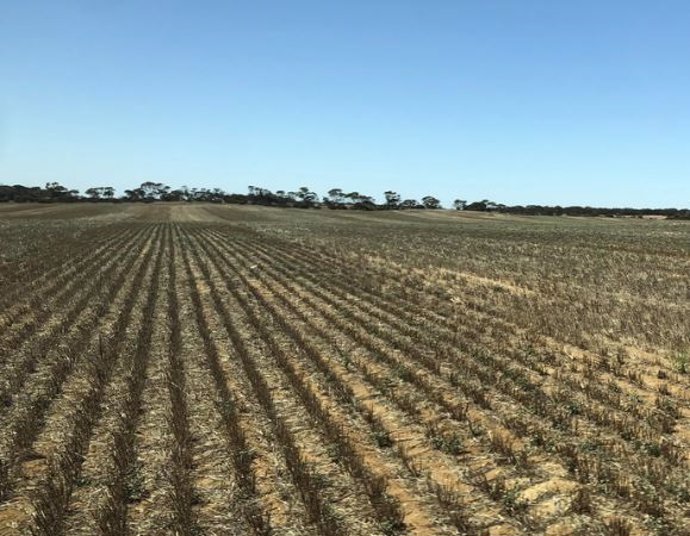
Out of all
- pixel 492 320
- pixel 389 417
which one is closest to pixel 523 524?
pixel 389 417

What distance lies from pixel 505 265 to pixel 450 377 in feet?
61.8

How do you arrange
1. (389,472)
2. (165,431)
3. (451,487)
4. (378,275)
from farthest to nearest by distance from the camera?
(378,275) → (165,431) → (389,472) → (451,487)

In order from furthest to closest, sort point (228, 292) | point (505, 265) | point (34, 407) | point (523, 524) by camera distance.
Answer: point (505, 265) → point (228, 292) → point (34, 407) → point (523, 524)

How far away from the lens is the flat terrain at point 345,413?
18.9 feet

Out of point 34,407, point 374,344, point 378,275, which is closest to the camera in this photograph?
point 34,407

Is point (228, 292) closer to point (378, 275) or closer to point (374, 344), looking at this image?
point (378, 275)

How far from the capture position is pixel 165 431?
7.92 metres

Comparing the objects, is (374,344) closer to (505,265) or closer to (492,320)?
(492,320)

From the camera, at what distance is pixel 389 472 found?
6.62m

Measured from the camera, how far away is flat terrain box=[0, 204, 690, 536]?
5.76 meters

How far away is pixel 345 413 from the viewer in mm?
8578

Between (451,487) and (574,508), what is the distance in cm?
122

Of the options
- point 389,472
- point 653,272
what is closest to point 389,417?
point 389,472

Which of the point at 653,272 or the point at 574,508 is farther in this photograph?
the point at 653,272
